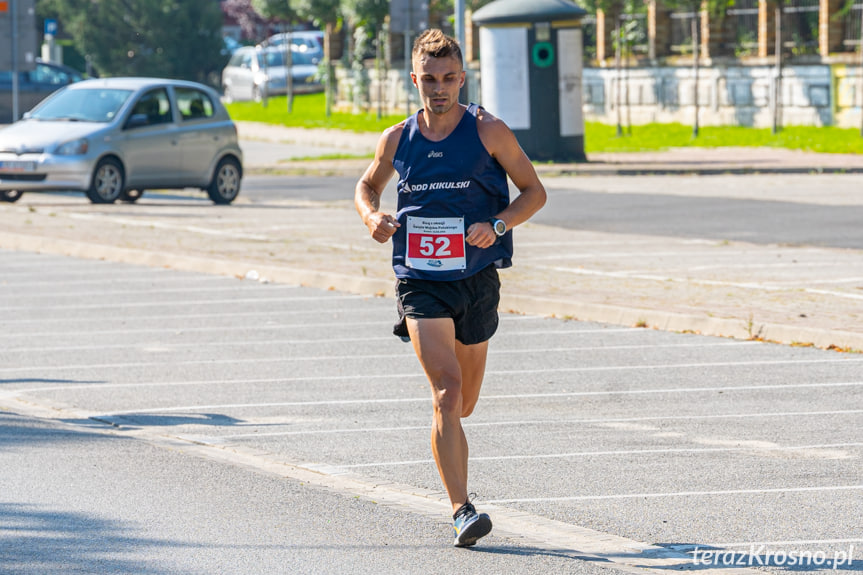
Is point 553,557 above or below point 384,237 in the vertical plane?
below

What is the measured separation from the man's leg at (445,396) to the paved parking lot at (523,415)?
261 mm

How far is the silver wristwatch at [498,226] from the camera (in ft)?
19.4

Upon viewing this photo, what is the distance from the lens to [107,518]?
20.6ft

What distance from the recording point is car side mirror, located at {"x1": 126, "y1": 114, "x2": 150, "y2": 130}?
74.2 ft

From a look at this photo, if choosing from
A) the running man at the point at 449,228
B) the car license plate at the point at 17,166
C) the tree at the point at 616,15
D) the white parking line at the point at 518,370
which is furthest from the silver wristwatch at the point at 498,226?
the tree at the point at 616,15

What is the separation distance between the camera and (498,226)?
19.4ft

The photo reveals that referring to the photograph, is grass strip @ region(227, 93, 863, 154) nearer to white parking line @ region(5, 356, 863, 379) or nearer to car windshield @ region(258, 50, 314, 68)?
car windshield @ region(258, 50, 314, 68)

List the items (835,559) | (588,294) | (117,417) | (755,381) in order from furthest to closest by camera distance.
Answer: (588,294), (755,381), (117,417), (835,559)

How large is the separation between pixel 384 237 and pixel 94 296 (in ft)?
26.6

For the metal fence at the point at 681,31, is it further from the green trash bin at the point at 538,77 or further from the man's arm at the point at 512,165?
the man's arm at the point at 512,165

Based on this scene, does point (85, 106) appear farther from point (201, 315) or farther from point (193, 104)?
point (201, 315)

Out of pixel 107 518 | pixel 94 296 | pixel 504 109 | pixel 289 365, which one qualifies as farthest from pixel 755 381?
pixel 504 109

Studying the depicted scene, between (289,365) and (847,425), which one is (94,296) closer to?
(289,365)

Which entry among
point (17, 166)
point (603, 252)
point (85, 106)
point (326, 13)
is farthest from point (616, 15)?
point (603, 252)
